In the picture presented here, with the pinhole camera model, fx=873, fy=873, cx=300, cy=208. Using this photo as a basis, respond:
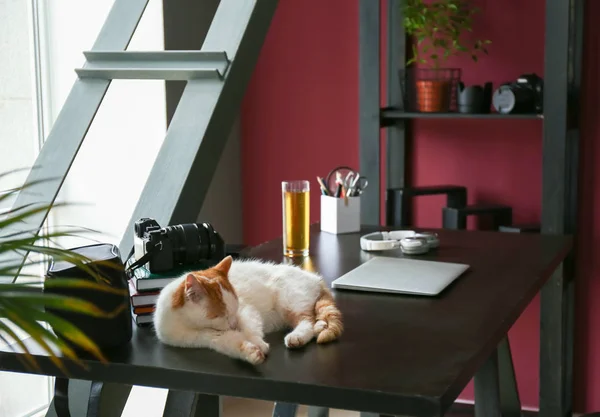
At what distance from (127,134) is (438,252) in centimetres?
166

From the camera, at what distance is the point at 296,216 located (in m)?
2.21

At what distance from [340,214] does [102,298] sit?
4.25 ft

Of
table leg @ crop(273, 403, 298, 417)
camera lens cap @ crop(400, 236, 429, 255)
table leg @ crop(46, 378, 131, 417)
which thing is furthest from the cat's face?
table leg @ crop(273, 403, 298, 417)

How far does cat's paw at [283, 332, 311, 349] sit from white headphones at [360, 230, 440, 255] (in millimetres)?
906

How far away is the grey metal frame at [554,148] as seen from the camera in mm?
3088

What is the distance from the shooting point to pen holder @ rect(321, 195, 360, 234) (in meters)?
2.56

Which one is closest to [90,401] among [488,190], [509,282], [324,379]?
[324,379]

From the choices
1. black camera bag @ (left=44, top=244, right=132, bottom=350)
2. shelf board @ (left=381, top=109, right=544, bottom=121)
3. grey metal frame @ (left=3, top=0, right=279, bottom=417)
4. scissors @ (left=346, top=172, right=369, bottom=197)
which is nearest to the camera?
black camera bag @ (left=44, top=244, right=132, bottom=350)

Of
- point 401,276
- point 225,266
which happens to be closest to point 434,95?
point 401,276

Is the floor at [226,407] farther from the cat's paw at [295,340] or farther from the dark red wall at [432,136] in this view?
the cat's paw at [295,340]

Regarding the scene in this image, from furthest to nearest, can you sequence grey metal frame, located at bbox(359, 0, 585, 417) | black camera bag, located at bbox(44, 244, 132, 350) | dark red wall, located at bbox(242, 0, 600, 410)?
dark red wall, located at bbox(242, 0, 600, 410) < grey metal frame, located at bbox(359, 0, 585, 417) < black camera bag, located at bbox(44, 244, 132, 350)

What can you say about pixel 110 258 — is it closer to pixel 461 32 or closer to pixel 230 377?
pixel 230 377

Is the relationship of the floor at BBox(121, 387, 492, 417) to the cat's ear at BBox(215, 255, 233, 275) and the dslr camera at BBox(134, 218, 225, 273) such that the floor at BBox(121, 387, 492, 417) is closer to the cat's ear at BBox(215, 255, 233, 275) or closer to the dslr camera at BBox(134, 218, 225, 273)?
the dslr camera at BBox(134, 218, 225, 273)

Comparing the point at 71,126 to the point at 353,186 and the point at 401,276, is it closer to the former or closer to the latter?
the point at 401,276
